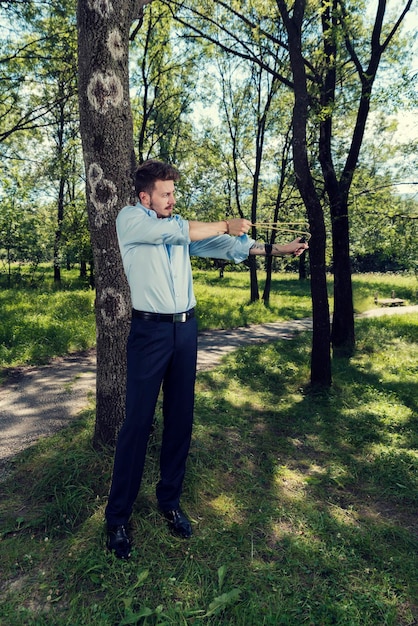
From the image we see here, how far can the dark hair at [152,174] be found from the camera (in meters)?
2.73

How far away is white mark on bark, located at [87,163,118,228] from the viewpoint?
348 cm

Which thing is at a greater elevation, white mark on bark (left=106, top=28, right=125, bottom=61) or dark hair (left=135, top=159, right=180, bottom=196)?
white mark on bark (left=106, top=28, right=125, bottom=61)

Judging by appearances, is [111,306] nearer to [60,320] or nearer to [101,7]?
[101,7]

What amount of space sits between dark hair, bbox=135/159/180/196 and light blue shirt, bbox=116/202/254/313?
0.14 metres

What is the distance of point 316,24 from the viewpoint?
13398 mm

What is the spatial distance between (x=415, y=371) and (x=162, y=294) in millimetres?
8031

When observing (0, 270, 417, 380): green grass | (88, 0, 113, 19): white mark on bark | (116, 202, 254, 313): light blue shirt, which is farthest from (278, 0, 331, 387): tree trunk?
(0, 270, 417, 380): green grass

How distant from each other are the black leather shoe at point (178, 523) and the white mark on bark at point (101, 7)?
3802mm

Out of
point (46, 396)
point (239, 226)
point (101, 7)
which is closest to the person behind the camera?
point (239, 226)

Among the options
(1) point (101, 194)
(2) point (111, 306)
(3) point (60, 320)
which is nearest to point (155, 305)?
(2) point (111, 306)

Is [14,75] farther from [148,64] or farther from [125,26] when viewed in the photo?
[125,26]

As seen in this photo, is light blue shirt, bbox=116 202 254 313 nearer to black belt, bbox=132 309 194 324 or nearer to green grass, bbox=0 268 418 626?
black belt, bbox=132 309 194 324

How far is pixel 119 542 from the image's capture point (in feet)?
9.51

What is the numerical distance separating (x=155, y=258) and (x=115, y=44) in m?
1.91
